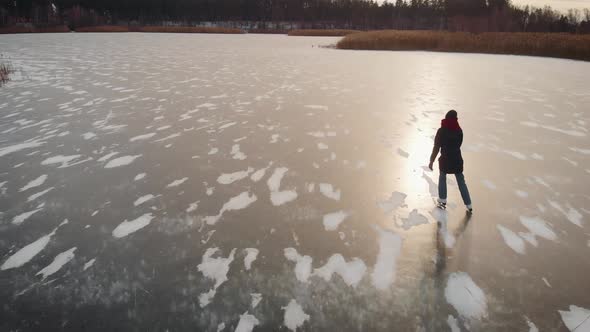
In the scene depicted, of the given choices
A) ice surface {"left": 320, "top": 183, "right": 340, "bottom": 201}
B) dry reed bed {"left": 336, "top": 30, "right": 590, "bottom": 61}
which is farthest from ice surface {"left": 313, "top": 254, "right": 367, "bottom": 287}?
dry reed bed {"left": 336, "top": 30, "right": 590, "bottom": 61}

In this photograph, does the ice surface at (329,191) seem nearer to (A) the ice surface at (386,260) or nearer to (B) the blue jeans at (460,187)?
(A) the ice surface at (386,260)

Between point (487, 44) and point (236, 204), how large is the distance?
3107 cm

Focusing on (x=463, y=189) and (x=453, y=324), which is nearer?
(x=453, y=324)

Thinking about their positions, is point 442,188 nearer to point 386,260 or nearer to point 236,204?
point 386,260

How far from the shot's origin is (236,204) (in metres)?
4.20

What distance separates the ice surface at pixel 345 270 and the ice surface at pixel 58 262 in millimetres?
2454

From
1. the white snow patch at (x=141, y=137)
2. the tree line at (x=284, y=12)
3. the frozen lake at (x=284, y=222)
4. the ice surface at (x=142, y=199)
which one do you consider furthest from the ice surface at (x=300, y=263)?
the tree line at (x=284, y=12)

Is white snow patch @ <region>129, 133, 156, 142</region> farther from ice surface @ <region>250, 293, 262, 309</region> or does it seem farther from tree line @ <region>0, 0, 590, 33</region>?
tree line @ <region>0, 0, 590, 33</region>

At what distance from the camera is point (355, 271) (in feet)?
9.99

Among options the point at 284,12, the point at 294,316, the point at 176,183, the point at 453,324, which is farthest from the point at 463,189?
the point at 284,12

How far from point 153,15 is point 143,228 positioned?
391 feet

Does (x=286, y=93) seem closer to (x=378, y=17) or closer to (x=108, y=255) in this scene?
(x=108, y=255)

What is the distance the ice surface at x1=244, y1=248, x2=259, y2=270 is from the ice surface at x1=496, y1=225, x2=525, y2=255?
2.73 meters

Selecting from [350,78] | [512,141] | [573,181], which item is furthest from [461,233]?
[350,78]
